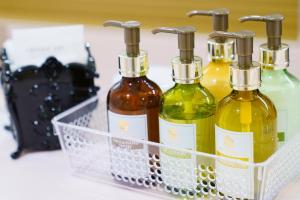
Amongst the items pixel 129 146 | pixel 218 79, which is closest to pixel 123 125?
pixel 129 146

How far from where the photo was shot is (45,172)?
93 cm

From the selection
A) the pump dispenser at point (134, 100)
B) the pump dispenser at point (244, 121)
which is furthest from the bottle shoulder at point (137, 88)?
the pump dispenser at point (244, 121)

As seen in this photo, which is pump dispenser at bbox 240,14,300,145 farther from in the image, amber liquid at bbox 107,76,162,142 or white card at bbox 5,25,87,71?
white card at bbox 5,25,87,71

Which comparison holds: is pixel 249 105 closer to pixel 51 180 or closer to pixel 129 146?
pixel 129 146

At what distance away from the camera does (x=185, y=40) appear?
770mm

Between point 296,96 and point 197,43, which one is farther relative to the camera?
point 197,43

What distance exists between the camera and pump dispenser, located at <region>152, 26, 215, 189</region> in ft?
2.54

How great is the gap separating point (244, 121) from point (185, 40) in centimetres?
13

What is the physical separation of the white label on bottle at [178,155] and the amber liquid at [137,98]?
0.04m

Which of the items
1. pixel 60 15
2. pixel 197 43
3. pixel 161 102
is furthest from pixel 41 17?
pixel 161 102

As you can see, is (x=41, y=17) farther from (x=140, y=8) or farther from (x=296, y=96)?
(x=296, y=96)

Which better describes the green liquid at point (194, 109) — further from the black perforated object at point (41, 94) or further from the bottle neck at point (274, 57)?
the black perforated object at point (41, 94)

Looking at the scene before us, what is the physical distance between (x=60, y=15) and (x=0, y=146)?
1.46 feet

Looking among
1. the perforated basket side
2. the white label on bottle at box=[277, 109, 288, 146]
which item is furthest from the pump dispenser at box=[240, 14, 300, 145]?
the perforated basket side
